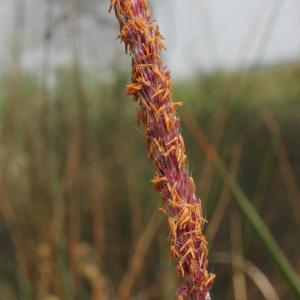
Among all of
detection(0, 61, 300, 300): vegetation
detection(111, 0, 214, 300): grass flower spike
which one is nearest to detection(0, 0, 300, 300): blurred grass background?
detection(0, 61, 300, 300): vegetation

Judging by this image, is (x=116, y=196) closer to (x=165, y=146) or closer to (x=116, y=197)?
(x=116, y=197)

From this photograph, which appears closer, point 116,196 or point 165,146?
point 165,146

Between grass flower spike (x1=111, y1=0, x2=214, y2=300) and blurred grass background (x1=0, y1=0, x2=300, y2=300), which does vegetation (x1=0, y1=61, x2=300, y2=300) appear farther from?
grass flower spike (x1=111, y1=0, x2=214, y2=300)

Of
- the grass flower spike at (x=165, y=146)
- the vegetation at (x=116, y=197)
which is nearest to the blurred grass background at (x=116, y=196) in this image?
the vegetation at (x=116, y=197)

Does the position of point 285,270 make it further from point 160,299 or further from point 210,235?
point 160,299

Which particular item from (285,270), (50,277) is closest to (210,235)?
(50,277)

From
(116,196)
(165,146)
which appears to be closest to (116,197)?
(116,196)
